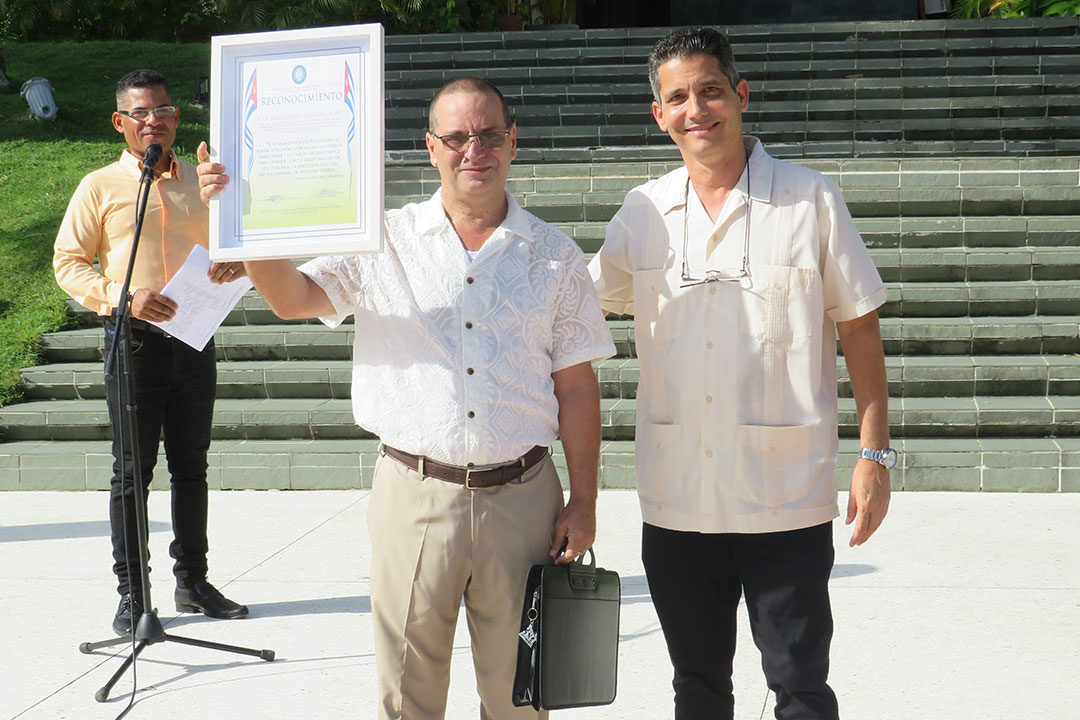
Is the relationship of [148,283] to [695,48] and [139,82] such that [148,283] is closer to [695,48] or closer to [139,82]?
[139,82]

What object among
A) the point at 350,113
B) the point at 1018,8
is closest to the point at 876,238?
the point at 350,113

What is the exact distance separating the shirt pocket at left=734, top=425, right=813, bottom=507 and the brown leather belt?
507 mm

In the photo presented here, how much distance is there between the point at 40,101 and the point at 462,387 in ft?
44.5

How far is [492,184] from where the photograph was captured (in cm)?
273

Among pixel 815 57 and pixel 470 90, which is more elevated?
pixel 815 57

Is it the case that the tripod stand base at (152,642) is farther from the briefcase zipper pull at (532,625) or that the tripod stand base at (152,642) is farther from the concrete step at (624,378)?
the concrete step at (624,378)

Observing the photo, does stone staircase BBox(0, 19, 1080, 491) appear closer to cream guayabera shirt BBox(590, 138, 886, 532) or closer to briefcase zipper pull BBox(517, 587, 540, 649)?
cream guayabera shirt BBox(590, 138, 886, 532)

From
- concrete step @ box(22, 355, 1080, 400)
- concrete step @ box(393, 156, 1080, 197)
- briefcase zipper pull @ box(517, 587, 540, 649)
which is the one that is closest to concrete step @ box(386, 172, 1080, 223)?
concrete step @ box(393, 156, 1080, 197)

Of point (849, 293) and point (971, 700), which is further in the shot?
point (971, 700)

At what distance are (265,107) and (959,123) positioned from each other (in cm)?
963

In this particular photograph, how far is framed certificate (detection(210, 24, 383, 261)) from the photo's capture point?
2641 mm

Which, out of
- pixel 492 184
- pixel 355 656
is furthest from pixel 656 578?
pixel 355 656

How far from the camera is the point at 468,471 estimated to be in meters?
2.75

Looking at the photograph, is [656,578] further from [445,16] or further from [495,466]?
[445,16]
